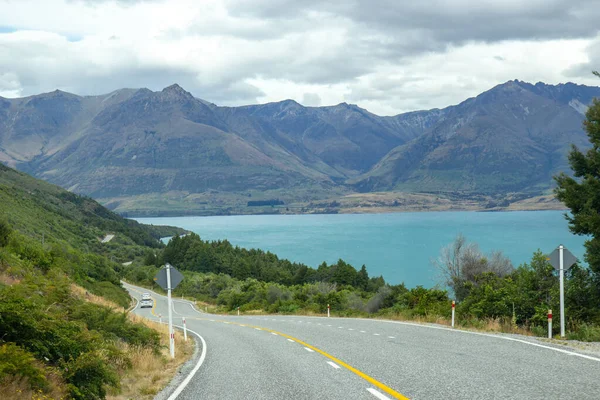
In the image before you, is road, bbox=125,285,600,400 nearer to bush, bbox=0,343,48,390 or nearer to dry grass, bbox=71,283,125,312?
bush, bbox=0,343,48,390

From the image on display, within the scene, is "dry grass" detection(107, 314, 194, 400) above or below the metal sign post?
below

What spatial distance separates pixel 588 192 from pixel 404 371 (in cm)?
1189

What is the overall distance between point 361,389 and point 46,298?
30.1 ft

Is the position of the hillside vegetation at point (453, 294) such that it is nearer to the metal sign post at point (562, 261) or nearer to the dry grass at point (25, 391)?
the metal sign post at point (562, 261)

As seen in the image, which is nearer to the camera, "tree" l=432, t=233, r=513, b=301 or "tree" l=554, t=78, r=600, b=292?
"tree" l=554, t=78, r=600, b=292

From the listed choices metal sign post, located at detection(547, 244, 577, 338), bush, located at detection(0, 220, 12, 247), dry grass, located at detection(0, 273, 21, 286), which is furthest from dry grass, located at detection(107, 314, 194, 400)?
bush, located at detection(0, 220, 12, 247)

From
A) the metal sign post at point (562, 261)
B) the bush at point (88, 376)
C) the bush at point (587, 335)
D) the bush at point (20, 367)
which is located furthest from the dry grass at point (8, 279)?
the bush at point (587, 335)

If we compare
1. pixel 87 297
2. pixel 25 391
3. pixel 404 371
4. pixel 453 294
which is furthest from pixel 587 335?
pixel 453 294

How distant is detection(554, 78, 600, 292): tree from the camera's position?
689 inches

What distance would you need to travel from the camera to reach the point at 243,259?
383 feet

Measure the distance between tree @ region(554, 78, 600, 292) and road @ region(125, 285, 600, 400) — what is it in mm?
5320

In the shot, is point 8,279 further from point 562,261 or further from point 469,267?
point 469,267

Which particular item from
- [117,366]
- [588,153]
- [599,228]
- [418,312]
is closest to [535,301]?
[599,228]

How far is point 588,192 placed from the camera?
18406 millimetres
